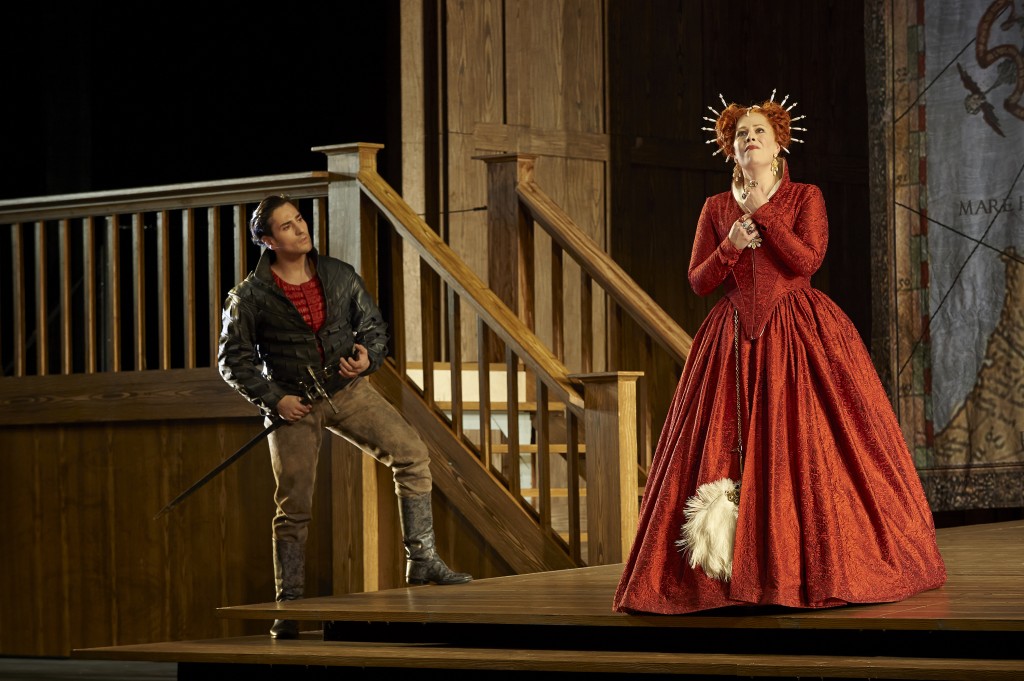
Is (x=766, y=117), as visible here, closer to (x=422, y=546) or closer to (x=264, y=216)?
(x=264, y=216)

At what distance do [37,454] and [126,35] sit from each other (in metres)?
2.95

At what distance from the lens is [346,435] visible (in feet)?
18.2

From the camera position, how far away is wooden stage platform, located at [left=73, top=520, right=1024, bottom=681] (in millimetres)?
3779

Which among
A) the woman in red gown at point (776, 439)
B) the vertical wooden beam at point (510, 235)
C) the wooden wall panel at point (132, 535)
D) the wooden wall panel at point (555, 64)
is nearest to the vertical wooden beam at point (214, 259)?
the wooden wall panel at point (132, 535)

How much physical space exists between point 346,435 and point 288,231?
0.69 meters

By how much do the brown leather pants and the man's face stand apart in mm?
480

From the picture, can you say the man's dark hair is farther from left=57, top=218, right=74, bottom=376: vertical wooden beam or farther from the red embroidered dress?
left=57, top=218, right=74, bottom=376: vertical wooden beam

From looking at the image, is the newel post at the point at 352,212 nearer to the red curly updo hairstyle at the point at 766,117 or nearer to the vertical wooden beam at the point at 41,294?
the vertical wooden beam at the point at 41,294

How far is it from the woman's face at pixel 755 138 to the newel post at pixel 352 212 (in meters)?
2.33

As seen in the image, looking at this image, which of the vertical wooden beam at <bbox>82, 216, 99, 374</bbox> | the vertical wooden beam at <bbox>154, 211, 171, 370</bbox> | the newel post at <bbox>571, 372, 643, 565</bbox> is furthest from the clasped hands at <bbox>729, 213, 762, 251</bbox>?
the vertical wooden beam at <bbox>82, 216, 99, 374</bbox>

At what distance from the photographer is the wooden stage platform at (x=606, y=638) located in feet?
12.4

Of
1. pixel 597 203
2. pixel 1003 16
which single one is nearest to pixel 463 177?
pixel 597 203

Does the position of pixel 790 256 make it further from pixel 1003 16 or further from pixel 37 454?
pixel 37 454

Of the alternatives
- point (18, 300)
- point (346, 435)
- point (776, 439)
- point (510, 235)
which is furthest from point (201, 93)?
point (776, 439)
